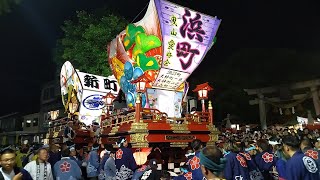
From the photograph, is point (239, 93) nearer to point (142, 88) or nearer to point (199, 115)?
point (199, 115)

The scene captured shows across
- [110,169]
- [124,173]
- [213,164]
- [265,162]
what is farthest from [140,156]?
[213,164]

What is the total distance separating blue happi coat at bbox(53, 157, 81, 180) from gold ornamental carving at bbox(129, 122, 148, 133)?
454 cm

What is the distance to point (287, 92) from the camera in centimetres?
2536

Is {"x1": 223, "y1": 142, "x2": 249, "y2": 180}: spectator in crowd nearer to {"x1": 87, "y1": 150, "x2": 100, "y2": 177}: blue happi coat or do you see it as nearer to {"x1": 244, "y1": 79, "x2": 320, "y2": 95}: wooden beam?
{"x1": 87, "y1": 150, "x2": 100, "y2": 177}: blue happi coat

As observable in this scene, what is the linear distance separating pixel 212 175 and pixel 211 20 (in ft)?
44.2

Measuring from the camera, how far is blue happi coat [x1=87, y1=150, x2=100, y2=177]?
11.6m

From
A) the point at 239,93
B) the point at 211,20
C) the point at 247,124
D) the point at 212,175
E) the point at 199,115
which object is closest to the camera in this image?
the point at 212,175

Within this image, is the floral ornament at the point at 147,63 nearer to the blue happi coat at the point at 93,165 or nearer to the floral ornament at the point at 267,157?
the blue happi coat at the point at 93,165

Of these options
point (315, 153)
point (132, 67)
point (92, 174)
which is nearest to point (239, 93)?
point (132, 67)

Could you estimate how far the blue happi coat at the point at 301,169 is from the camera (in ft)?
14.6

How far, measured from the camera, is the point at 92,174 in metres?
11.6

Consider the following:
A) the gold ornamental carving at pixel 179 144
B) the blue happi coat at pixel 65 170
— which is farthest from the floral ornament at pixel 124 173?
the gold ornamental carving at pixel 179 144

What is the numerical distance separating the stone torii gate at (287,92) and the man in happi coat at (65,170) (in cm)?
2096

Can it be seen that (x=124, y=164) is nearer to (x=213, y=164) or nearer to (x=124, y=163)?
(x=124, y=163)
